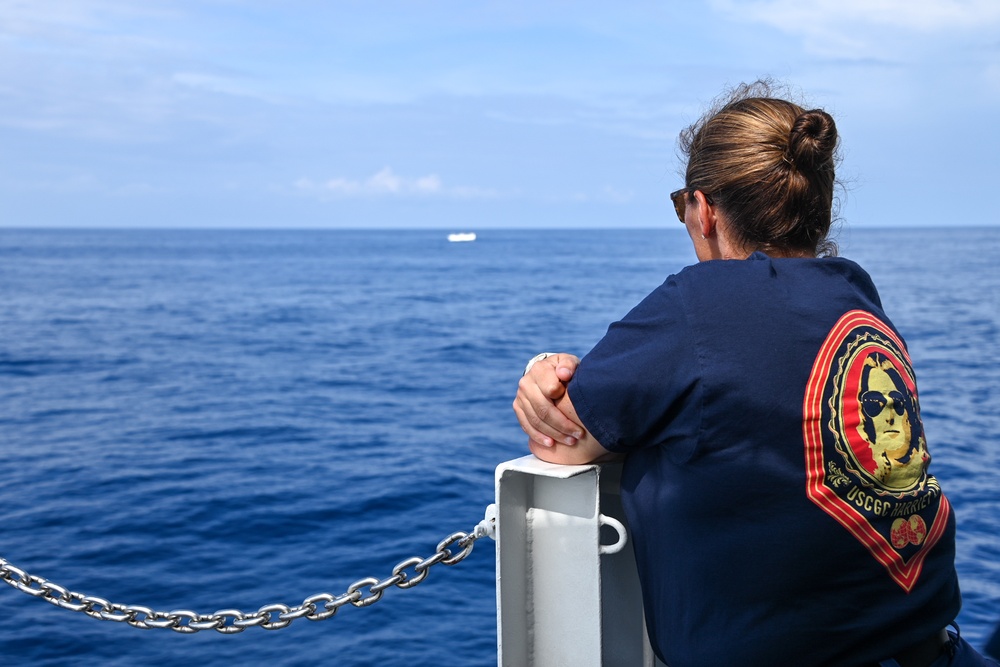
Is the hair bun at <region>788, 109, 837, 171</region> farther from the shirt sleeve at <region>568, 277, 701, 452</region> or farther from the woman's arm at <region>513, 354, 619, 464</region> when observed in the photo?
the woman's arm at <region>513, 354, 619, 464</region>

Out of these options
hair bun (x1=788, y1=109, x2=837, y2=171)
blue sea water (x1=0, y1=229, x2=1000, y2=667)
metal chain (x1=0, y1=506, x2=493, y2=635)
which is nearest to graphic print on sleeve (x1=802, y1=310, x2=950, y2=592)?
hair bun (x1=788, y1=109, x2=837, y2=171)

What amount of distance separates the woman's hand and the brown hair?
18.4 inches

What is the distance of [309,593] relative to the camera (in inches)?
337

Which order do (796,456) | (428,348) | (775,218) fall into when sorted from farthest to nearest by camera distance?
(428,348), (775,218), (796,456)

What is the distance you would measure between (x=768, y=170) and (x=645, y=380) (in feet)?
1.73

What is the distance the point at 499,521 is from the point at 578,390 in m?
0.40

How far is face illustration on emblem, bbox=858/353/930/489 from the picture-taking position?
69.9 inches

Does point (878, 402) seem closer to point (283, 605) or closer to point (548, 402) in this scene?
point (548, 402)

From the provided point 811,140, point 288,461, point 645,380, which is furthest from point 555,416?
point 288,461

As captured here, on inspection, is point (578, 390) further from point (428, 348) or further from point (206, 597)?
point (428, 348)

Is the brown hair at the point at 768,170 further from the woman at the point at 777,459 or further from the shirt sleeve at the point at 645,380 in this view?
the shirt sleeve at the point at 645,380

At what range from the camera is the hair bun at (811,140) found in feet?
6.35

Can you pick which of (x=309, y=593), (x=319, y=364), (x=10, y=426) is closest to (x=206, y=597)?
(x=309, y=593)

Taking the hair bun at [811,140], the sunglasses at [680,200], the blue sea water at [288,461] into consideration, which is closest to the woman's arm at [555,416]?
the sunglasses at [680,200]
